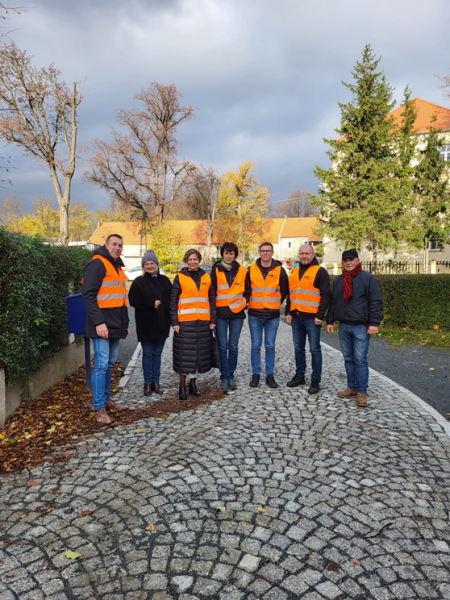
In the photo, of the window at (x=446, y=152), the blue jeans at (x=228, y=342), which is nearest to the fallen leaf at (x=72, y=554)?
the blue jeans at (x=228, y=342)

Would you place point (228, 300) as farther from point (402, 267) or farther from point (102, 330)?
point (402, 267)

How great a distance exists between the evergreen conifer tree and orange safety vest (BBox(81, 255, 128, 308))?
21903mm

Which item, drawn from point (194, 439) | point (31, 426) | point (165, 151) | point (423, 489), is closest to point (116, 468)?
point (194, 439)

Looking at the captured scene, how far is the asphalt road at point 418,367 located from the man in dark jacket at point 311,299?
1657 millimetres

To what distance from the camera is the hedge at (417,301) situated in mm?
11453

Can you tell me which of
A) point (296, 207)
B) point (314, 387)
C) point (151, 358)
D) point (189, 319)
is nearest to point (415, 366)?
point (314, 387)

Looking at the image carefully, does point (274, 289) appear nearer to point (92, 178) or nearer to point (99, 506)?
point (99, 506)

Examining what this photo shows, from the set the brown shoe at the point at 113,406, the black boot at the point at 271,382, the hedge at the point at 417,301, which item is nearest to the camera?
the brown shoe at the point at 113,406

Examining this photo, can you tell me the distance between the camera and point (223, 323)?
628 cm

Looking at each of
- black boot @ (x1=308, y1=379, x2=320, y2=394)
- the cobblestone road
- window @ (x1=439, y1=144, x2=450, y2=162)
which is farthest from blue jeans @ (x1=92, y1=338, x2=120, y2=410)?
window @ (x1=439, y1=144, x2=450, y2=162)

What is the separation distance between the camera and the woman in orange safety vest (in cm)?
619

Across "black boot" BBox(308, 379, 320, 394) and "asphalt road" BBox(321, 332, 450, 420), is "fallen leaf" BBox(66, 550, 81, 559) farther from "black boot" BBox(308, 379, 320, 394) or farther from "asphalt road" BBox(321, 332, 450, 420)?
"asphalt road" BBox(321, 332, 450, 420)

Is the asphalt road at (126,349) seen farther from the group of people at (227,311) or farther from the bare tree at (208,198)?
the bare tree at (208,198)

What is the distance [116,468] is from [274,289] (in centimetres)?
354
